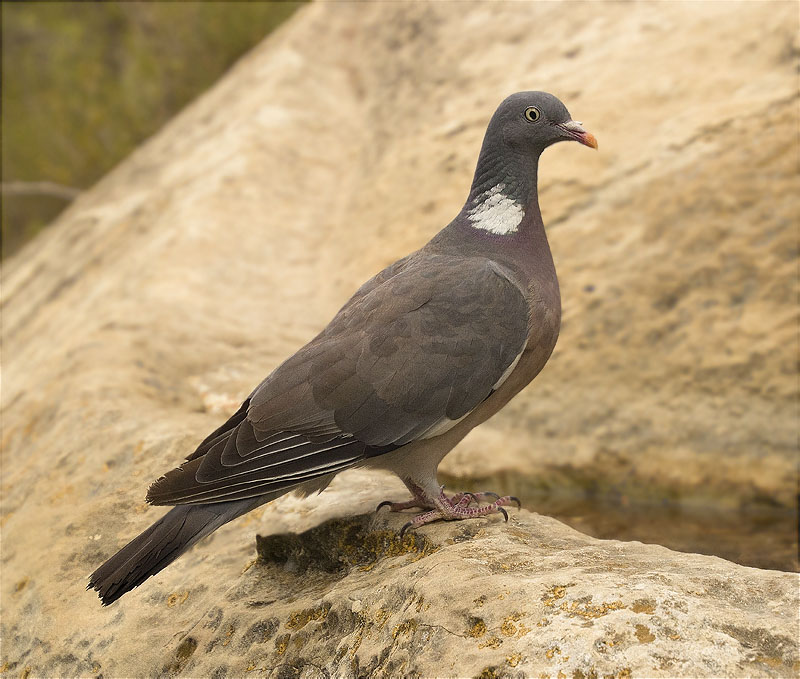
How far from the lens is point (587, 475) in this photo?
5.96 m

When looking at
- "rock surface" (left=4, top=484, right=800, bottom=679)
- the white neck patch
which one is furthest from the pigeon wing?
"rock surface" (left=4, top=484, right=800, bottom=679)

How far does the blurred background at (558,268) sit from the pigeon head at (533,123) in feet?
6.87

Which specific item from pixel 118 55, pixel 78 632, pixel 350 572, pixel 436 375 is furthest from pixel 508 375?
pixel 118 55

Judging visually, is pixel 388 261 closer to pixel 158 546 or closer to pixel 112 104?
pixel 158 546

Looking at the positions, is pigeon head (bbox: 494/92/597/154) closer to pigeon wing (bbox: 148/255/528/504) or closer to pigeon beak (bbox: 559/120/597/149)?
pigeon beak (bbox: 559/120/597/149)

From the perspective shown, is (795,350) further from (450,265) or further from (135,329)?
(135,329)

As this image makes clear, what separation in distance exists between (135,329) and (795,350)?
438 centimetres

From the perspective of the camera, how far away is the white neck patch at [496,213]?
12.4 feet

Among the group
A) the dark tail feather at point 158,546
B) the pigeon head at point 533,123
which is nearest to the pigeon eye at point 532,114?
the pigeon head at point 533,123

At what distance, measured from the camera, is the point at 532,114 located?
3.84 m

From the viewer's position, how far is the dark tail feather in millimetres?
2977

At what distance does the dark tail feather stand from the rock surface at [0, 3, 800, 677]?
361 mm

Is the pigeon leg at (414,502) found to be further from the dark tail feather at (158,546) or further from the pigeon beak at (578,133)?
the pigeon beak at (578,133)

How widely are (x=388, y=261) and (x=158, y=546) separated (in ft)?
13.0
